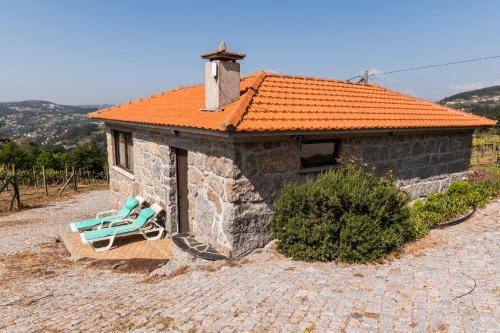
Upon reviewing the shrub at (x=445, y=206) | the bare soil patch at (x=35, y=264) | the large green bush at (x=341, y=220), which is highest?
the large green bush at (x=341, y=220)

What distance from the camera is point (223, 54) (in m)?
6.04

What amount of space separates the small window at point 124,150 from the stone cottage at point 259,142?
0.35 ft

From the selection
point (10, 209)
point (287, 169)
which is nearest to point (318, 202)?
point (287, 169)

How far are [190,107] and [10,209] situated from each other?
1043cm

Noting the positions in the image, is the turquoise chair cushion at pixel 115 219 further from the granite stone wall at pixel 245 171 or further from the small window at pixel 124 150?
the small window at pixel 124 150

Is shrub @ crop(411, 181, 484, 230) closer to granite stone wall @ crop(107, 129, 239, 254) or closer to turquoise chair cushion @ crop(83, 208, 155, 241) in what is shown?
granite stone wall @ crop(107, 129, 239, 254)

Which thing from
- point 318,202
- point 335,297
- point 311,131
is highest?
point 311,131

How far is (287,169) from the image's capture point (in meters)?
6.18

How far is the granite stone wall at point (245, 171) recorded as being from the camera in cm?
573

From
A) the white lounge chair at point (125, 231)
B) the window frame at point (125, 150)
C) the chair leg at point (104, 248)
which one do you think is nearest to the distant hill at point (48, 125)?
the window frame at point (125, 150)

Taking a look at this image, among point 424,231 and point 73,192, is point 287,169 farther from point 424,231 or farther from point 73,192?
point 73,192

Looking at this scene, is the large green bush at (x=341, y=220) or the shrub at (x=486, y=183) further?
the shrub at (x=486, y=183)

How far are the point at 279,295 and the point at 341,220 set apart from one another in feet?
5.65

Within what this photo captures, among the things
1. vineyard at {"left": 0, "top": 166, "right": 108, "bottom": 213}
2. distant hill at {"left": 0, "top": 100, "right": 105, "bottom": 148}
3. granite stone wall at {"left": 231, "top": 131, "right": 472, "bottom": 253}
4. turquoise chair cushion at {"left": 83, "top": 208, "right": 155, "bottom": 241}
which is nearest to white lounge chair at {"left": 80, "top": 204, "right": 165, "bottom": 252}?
turquoise chair cushion at {"left": 83, "top": 208, "right": 155, "bottom": 241}
